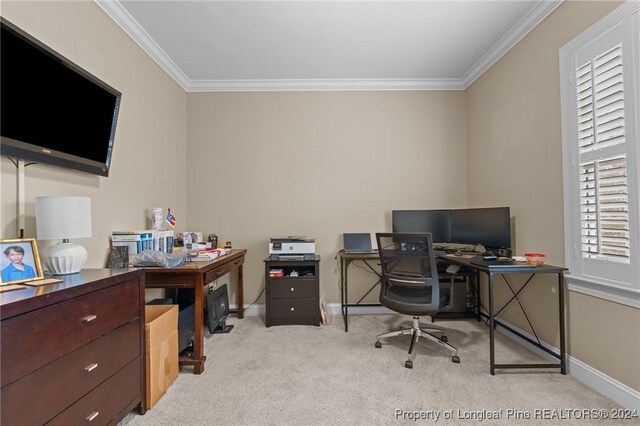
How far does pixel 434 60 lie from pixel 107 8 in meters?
2.94

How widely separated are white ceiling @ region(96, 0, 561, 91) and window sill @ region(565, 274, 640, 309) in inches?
81.1

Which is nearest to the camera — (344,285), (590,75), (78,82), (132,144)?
(78,82)

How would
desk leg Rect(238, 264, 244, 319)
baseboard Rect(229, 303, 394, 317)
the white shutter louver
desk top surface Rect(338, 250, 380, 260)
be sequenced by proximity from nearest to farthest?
the white shutter louver < desk top surface Rect(338, 250, 380, 260) < desk leg Rect(238, 264, 244, 319) < baseboard Rect(229, 303, 394, 317)

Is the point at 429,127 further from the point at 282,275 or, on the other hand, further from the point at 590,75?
the point at 282,275

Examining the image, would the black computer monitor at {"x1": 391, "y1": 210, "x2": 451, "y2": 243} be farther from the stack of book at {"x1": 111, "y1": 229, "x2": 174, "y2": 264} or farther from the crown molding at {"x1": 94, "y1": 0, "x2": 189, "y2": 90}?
the crown molding at {"x1": 94, "y1": 0, "x2": 189, "y2": 90}

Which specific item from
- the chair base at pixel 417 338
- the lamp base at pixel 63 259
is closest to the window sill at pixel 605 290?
the chair base at pixel 417 338

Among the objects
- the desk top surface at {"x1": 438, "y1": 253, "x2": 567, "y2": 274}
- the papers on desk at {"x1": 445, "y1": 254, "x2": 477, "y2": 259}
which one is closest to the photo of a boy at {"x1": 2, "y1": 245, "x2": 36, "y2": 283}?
the desk top surface at {"x1": 438, "y1": 253, "x2": 567, "y2": 274}

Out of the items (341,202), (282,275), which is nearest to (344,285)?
(282,275)

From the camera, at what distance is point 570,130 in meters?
2.04

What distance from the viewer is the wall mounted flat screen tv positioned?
135 centimetres

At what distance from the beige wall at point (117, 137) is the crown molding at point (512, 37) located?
334cm

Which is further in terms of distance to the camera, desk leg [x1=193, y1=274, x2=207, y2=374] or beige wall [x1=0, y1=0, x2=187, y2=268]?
desk leg [x1=193, y1=274, x2=207, y2=374]

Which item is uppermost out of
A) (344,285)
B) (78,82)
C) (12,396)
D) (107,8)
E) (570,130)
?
(107,8)

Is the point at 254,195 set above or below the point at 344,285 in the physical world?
above
